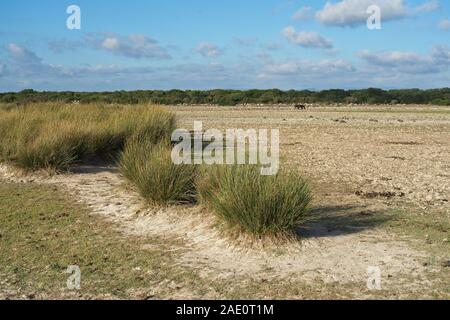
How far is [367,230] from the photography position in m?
7.36

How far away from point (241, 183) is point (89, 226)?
7.88ft

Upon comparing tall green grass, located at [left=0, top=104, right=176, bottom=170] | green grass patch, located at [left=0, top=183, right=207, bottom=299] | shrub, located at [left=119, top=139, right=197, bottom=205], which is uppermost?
tall green grass, located at [left=0, top=104, right=176, bottom=170]

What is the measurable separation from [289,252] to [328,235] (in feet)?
2.60

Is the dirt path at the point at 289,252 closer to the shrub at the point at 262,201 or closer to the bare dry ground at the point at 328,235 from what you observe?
the bare dry ground at the point at 328,235

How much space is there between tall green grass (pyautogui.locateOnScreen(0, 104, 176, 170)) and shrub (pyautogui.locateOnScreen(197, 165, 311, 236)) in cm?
543

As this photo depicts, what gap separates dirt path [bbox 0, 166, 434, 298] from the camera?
19.4 ft

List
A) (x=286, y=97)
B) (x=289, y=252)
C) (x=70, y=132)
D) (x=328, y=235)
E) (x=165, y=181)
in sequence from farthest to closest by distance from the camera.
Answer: (x=286, y=97) < (x=70, y=132) < (x=165, y=181) < (x=328, y=235) < (x=289, y=252)

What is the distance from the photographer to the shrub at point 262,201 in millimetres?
6719

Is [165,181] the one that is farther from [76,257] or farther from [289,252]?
[289,252]

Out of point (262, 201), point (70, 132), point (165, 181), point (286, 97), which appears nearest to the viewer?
point (262, 201)

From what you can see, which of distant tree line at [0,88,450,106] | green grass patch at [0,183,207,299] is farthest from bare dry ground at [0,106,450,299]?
distant tree line at [0,88,450,106]

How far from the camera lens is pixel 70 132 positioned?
1295 centimetres

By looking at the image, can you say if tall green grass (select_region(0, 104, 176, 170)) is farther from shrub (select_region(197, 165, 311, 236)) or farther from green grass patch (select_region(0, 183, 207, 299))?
shrub (select_region(197, 165, 311, 236))

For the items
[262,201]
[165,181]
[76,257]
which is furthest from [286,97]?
[76,257]
